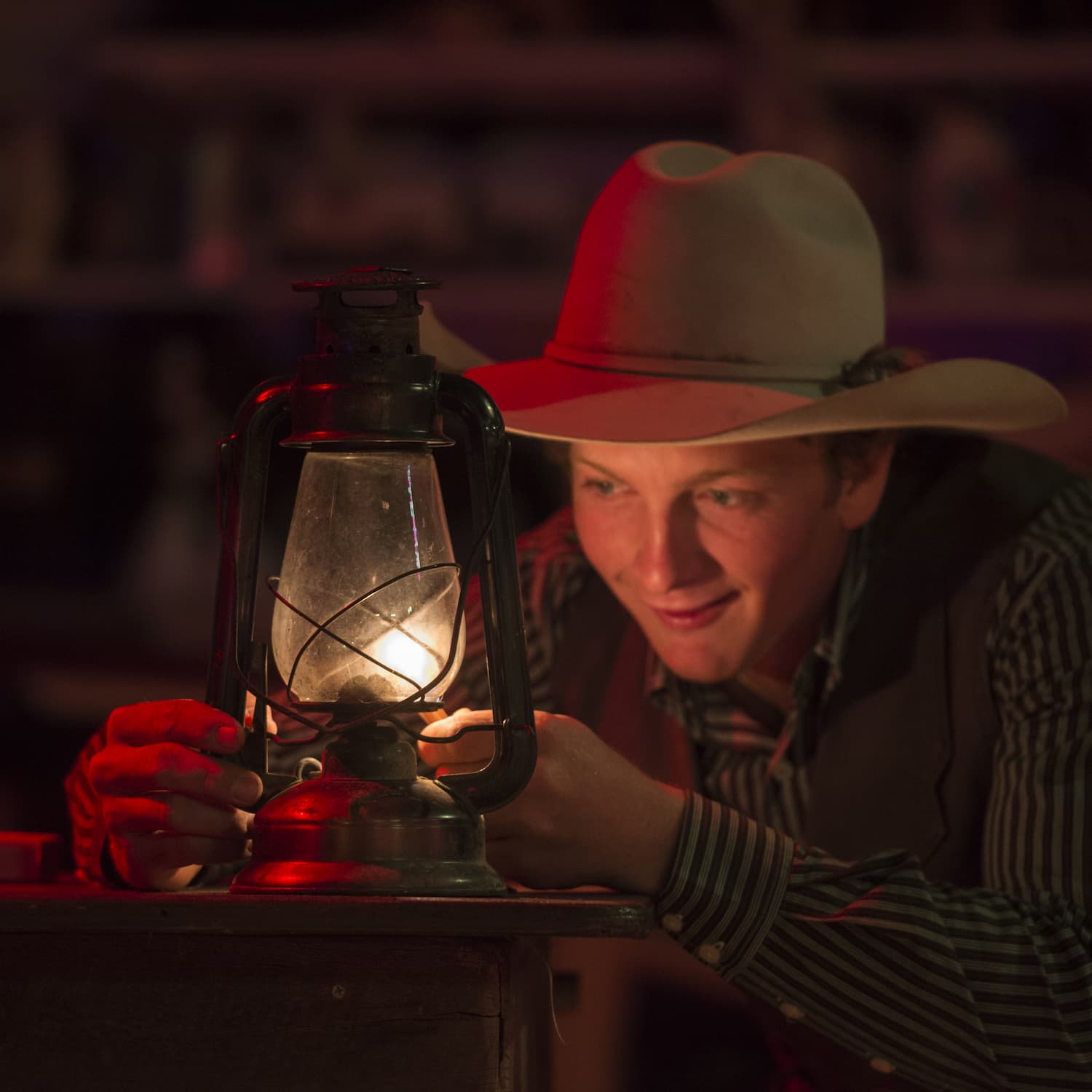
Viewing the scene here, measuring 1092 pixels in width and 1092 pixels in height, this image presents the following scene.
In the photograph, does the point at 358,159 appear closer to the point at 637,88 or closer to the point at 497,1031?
the point at 637,88

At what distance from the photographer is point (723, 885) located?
1175mm

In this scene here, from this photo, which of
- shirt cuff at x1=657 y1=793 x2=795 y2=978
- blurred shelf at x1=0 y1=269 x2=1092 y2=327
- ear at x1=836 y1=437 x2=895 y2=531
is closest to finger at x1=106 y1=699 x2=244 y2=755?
shirt cuff at x1=657 y1=793 x2=795 y2=978

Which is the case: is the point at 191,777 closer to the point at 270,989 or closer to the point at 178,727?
the point at 178,727

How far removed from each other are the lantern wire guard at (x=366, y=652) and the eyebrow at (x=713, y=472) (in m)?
0.48

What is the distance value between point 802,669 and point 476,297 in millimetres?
1439

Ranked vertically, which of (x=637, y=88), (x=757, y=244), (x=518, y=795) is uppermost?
(x=637, y=88)

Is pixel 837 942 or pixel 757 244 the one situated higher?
pixel 757 244

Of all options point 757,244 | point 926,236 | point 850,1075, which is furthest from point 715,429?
point 926,236

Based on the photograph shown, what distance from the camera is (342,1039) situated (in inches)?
36.7

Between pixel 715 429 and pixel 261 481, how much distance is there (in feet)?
1.62

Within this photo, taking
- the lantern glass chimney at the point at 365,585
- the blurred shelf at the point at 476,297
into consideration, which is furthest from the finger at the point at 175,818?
the blurred shelf at the point at 476,297

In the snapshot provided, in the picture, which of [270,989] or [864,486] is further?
[864,486]

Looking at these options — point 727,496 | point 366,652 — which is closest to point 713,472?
point 727,496

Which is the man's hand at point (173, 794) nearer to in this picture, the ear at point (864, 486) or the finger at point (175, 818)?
the finger at point (175, 818)
